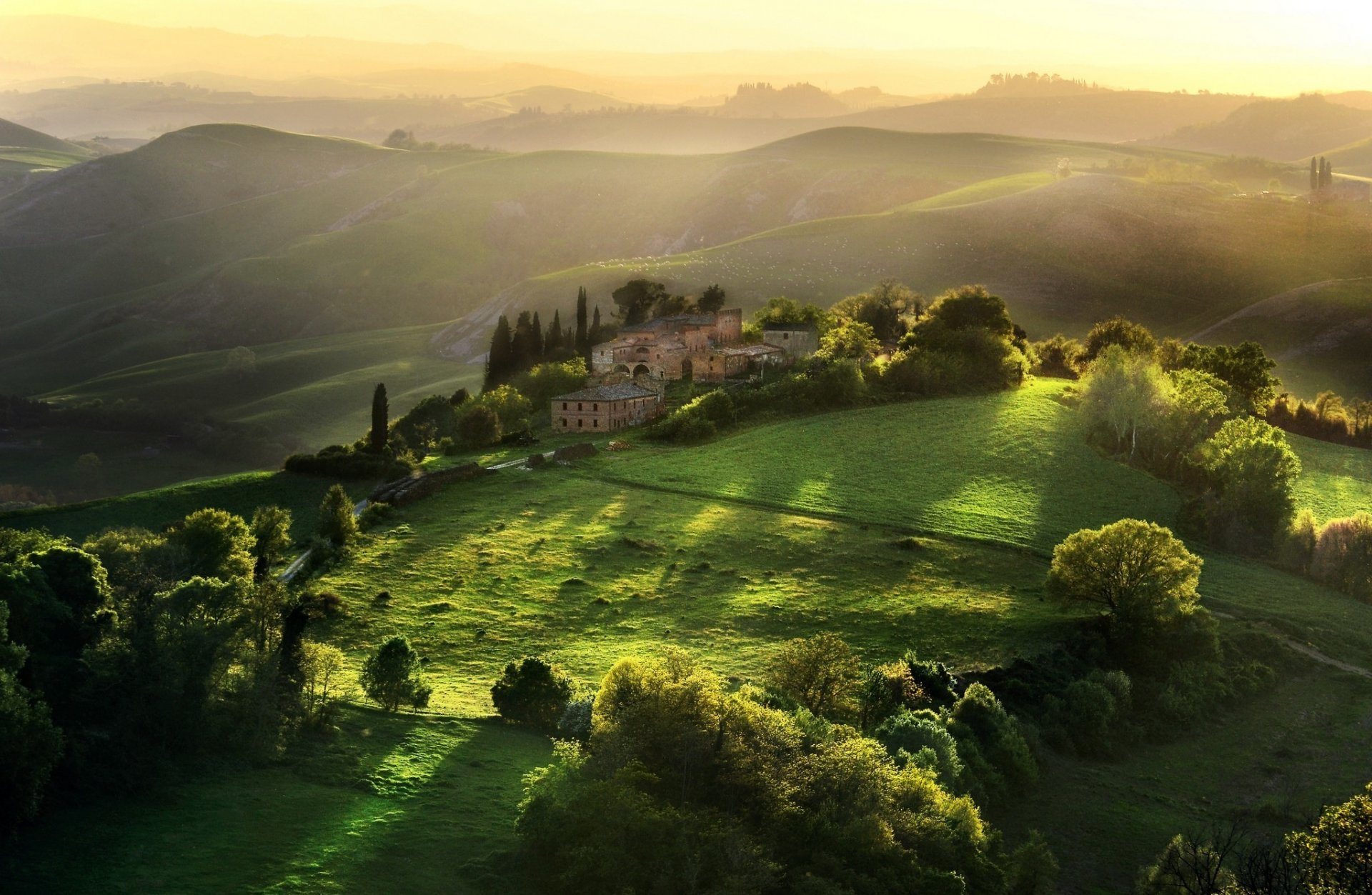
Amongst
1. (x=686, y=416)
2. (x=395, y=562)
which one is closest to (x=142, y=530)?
(x=395, y=562)

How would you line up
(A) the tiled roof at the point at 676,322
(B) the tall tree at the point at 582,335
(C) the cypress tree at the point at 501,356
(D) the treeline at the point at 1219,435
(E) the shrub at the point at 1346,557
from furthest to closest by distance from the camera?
1. (C) the cypress tree at the point at 501,356
2. (B) the tall tree at the point at 582,335
3. (A) the tiled roof at the point at 676,322
4. (D) the treeline at the point at 1219,435
5. (E) the shrub at the point at 1346,557

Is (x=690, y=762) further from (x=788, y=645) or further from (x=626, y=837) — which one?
(x=788, y=645)

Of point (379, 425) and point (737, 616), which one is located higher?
point (379, 425)

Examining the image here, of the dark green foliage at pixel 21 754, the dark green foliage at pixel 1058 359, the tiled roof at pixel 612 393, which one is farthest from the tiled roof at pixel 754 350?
the dark green foliage at pixel 21 754

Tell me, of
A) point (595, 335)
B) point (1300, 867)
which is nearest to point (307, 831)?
point (1300, 867)

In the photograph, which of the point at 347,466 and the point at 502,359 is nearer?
the point at 347,466

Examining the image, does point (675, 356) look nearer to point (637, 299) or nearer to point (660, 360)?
point (660, 360)

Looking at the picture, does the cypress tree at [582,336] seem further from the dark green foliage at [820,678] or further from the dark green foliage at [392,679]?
the dark green foliage at [392,679]
